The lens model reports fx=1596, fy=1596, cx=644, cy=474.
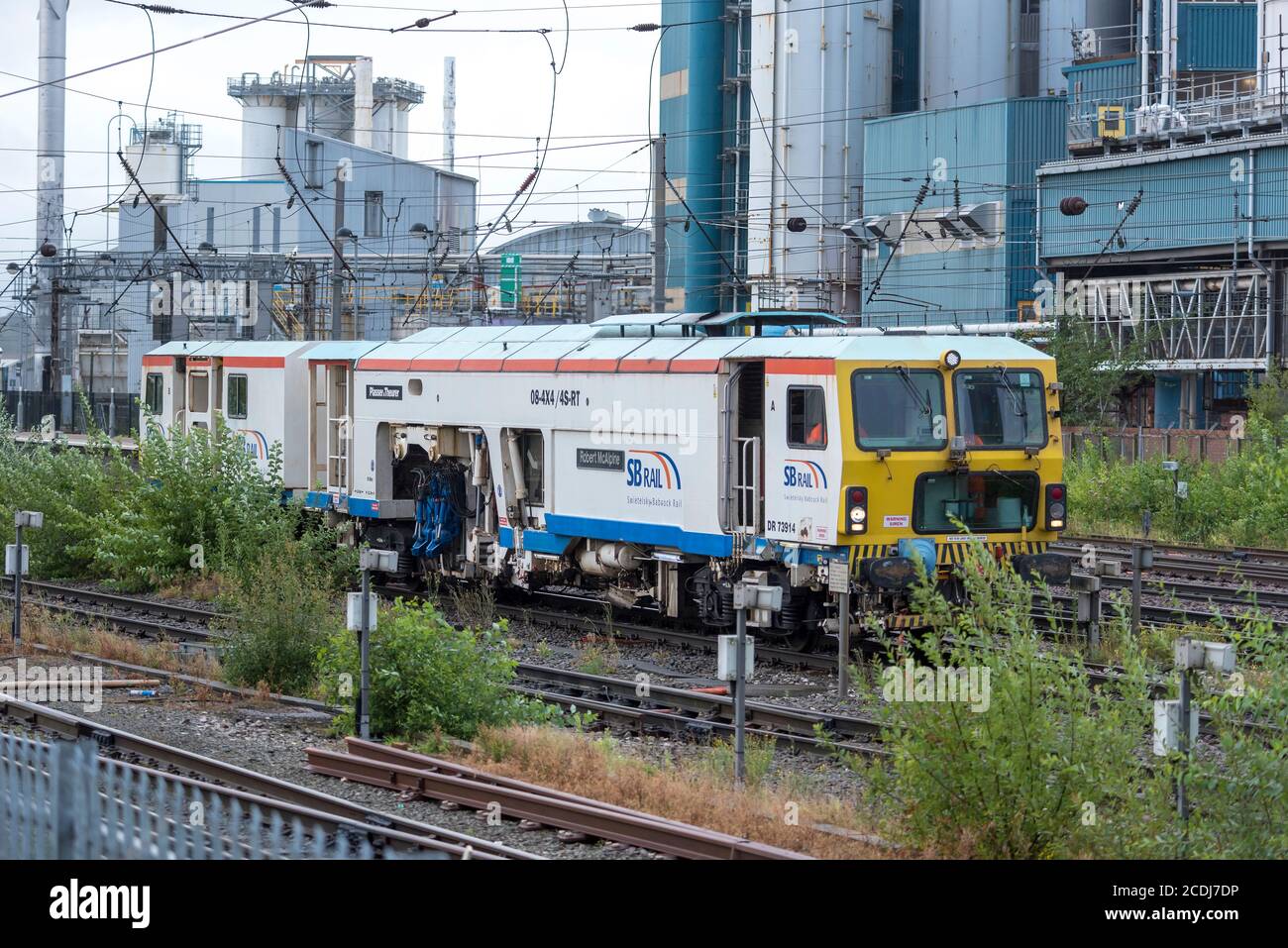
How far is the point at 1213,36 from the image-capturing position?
51594 millimetres

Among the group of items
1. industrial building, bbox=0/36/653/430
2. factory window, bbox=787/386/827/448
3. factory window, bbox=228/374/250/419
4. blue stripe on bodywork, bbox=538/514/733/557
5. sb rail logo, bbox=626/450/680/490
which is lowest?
blue stripe on bodywork, bbox=538/514/733/557

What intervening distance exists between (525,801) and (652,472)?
739cm

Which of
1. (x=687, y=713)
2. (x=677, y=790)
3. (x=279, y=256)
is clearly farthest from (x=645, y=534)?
(x=279, y=256)

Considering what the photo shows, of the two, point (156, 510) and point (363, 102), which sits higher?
point (363, 102)

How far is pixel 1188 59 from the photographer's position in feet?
169

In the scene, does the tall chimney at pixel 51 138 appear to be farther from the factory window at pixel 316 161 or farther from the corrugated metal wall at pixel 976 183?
the corrugated metal wall at pixel 976 183

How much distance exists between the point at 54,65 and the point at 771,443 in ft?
156

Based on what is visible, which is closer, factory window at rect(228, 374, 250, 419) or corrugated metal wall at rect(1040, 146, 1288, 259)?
factory window at rect(228, 374, 250, 419)

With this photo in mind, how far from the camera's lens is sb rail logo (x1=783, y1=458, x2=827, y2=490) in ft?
51.4

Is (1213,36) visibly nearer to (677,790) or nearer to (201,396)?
(201,396)

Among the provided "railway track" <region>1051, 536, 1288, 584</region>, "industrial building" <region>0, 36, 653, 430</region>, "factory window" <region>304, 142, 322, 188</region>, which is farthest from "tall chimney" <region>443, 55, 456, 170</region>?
"railway track" <region>1051, 536, 1288, 584</region>

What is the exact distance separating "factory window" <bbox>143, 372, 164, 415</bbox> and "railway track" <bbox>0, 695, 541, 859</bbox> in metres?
14.1

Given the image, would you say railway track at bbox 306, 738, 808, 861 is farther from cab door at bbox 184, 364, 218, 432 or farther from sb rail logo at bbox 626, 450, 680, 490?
cab door at bbox 184, 364, 218, 432
